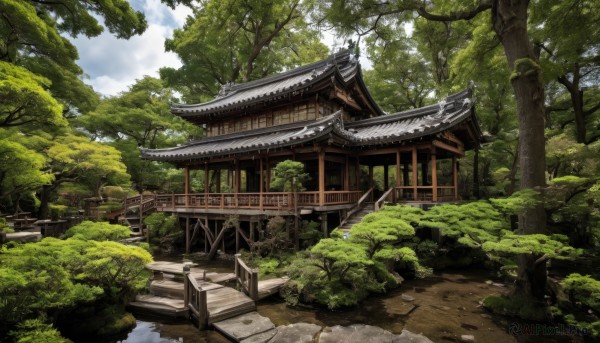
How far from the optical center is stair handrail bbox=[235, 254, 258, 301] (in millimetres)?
9633

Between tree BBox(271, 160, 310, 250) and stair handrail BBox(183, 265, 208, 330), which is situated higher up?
tree BBox(271, 160, 310, 250)

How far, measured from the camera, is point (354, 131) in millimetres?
18062

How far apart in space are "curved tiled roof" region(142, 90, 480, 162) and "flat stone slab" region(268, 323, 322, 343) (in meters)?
7.70

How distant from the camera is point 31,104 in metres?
8.03

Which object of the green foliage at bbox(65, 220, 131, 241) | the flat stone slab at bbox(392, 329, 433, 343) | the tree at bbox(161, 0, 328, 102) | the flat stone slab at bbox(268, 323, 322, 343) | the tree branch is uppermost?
the tree at bbox(161, 0, 328, 102)

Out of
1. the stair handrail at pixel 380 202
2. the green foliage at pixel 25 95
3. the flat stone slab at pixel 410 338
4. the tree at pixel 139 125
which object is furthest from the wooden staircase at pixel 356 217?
the tree at pixel 139 125

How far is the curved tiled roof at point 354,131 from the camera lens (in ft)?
45.0

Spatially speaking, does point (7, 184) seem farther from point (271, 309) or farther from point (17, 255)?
point (271, 309)

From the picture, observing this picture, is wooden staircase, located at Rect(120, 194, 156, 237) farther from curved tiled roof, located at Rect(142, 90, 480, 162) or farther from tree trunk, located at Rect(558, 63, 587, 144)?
tree trunk, located at Rect(558, 63, 587, 144)

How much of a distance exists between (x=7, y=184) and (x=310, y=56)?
28646 mm

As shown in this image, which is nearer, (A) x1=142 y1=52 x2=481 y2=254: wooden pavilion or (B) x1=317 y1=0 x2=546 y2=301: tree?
(B) x1=317 y1=0 x2=546 y2=301: tree

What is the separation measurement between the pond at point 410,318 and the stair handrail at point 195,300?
35 centimetres

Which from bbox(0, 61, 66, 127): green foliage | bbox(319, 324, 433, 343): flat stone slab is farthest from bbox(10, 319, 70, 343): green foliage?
bbox(319, 324, 433, 343): flat stone slab

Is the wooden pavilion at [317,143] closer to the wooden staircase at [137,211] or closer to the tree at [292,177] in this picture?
the tree at [292,177]
